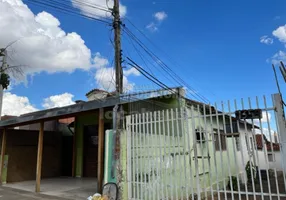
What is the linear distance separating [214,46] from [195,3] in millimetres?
1800

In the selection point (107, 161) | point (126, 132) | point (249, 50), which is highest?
point (249, 50)

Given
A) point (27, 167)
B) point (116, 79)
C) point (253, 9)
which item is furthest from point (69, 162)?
point (253, 9)

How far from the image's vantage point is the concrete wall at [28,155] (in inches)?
435

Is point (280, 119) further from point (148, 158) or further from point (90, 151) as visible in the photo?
point (90, 151)

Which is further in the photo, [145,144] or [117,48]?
[117,48]

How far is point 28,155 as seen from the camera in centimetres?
1165

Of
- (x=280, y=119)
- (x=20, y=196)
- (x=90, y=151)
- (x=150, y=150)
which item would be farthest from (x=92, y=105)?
(x=90, y=151)

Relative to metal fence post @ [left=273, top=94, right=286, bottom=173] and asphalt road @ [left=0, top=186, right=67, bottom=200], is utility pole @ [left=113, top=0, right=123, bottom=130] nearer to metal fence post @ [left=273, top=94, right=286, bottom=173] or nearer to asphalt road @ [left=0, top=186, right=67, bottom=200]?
asphalt road @ [left=0, top=186, right=67, bottom=200]

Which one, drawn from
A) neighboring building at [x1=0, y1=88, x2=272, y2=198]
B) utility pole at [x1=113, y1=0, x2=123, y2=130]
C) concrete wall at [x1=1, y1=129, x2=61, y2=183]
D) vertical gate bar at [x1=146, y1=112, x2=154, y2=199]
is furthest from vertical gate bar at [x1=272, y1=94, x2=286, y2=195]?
concrete wall at [x1=1, y1=129, x2=61, y2=183]

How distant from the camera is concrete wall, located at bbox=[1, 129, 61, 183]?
1104 centimetres

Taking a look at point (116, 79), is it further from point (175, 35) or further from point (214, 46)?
point (214, 46)

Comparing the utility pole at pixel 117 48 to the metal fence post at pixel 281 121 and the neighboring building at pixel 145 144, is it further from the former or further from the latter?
the metal fence post at pixel 281 121

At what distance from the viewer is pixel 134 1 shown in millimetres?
8719

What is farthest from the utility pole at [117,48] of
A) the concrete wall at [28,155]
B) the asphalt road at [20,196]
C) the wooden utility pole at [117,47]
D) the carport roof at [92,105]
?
the concrete wall at [28,155]
